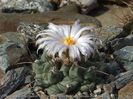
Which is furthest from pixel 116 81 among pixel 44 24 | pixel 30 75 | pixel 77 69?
pixel 44 24

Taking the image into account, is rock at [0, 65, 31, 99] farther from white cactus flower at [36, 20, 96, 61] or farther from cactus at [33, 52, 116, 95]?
white cactus flower at [36, 20, 96, 61]

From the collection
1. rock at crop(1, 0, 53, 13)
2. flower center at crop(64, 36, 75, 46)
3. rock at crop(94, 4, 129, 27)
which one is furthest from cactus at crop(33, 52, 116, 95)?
rock at crop(1, 0, 53, 13)

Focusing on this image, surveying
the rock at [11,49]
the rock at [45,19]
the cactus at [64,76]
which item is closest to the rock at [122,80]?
the cactus at [64,76]

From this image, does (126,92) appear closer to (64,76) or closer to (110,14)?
(64,76)

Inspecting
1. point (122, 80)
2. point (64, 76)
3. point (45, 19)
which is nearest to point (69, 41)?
point (64, 76)

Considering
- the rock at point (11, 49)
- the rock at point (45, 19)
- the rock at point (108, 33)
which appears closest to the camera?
the rock at point (11, 49)

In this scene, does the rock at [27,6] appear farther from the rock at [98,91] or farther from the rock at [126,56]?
the rock at [98,91]
